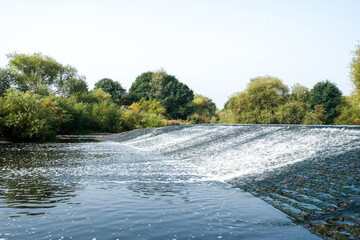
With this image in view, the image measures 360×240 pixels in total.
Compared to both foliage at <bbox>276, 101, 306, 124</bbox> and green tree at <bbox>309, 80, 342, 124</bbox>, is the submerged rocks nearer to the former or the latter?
foliage at <bbox>276, 101, 306, 124</bbox>

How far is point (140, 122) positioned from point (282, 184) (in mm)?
33699

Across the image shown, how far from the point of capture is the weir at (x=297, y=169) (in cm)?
418

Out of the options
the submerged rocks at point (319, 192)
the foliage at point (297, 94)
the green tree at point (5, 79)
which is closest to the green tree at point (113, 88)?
the green tree at point (5, 79)

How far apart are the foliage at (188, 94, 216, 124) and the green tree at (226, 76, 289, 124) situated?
12.7 m

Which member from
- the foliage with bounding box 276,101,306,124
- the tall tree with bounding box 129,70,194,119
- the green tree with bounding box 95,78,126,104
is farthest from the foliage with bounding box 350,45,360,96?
the green tree with bounding box 95,78,126,104

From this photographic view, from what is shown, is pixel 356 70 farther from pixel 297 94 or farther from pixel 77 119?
pixel 77 119

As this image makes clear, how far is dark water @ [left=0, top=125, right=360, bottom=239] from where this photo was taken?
3.55 meters

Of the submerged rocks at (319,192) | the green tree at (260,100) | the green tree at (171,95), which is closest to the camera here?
the submerged rocks at (319,192)

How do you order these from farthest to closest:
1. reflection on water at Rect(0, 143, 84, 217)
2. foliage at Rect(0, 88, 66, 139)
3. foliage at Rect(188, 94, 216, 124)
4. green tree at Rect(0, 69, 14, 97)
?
1. foliage at Rect(188, 94, 216, 124)
2. green tree at Rect(0, 69, 14, 97)
3. foliage at Rect(0, 88, 66, 139)
4. reflection on water at Rect(0, 143, 84, 217)

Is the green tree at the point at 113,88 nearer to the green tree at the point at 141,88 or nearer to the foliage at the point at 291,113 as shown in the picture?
the green tree at the point at 141,88

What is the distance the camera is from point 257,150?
10023mm

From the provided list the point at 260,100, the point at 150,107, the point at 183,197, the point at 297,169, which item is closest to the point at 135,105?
the point at 150,107

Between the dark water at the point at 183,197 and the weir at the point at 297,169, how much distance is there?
1.0 inches

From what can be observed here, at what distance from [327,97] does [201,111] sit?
21.8 m
